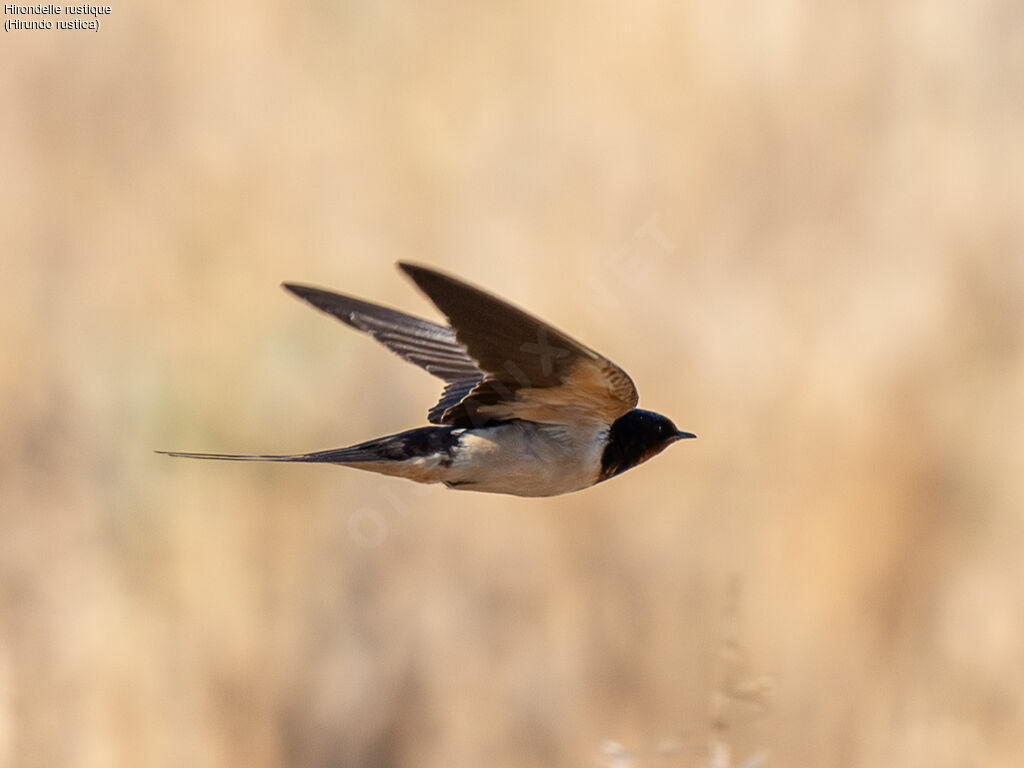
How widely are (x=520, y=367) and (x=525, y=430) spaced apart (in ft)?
0.42

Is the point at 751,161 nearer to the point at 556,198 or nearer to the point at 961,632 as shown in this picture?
the point at 556,198

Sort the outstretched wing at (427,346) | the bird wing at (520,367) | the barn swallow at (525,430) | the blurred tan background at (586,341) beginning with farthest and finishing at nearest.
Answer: the blurred tan background at (586,341) < the outstretched wing at (427,346) < the barn swallow at (525,430) < the bird wing at (520,367)

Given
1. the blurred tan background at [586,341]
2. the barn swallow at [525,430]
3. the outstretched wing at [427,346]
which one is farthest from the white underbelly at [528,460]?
the blurred tan background at [586,341]

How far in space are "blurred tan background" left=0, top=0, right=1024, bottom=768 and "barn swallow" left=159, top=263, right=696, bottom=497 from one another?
4.30 ft

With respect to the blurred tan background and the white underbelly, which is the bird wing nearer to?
the white underbelly

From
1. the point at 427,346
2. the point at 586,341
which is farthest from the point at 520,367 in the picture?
the point at 586,341

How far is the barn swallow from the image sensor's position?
52.7 inches

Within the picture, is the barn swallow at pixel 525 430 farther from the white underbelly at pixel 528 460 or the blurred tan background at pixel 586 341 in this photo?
the blurred tan background at pixel 586 341

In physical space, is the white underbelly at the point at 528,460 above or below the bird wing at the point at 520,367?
below

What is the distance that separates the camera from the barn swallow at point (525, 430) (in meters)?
1.34

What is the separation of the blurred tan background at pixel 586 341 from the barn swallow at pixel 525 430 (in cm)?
131

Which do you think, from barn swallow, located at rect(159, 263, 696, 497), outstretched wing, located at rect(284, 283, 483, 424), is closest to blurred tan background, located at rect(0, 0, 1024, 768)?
outstretched wing, located at rect(284, 283, 483, 424)

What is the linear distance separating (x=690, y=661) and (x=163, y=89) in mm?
1804

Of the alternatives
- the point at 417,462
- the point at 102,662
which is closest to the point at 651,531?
the point at 102,662
